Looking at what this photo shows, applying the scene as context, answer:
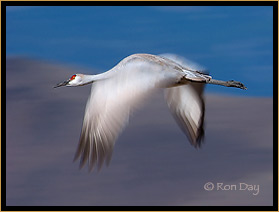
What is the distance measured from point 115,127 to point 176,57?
5.49 feet

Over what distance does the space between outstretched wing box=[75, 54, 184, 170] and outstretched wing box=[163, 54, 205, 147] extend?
94cm

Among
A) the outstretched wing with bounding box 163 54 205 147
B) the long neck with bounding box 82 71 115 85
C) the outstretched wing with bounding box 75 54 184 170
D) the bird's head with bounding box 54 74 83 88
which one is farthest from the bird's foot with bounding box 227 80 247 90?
the bird's head with bounding box 54 74 83 88

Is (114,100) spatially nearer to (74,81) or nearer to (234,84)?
(74,81)

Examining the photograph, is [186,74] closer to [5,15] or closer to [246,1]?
[246,1]

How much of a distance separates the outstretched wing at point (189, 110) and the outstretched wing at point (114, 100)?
0.94m

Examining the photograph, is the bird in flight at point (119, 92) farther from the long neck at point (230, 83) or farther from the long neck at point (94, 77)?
the long neck at point (230, 83)

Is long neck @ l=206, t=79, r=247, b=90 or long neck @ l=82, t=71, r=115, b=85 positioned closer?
long neck @ l=82, t=71, r=115, b=85

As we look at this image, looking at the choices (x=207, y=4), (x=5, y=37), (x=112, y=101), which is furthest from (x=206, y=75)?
(x=5, y=37)

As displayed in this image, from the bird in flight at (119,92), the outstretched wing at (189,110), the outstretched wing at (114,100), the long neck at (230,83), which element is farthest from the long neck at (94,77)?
the long neck at (230,83)

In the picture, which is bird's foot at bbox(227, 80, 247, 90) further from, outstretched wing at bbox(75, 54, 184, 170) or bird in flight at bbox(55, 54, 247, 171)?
outstretched wing at bbox(75, 54, 184, 170)

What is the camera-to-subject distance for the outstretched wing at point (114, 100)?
21.2 feet

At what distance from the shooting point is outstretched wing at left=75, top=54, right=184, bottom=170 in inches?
255

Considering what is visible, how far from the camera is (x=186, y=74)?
708 centimetres

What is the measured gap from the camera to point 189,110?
7973 millimetres
